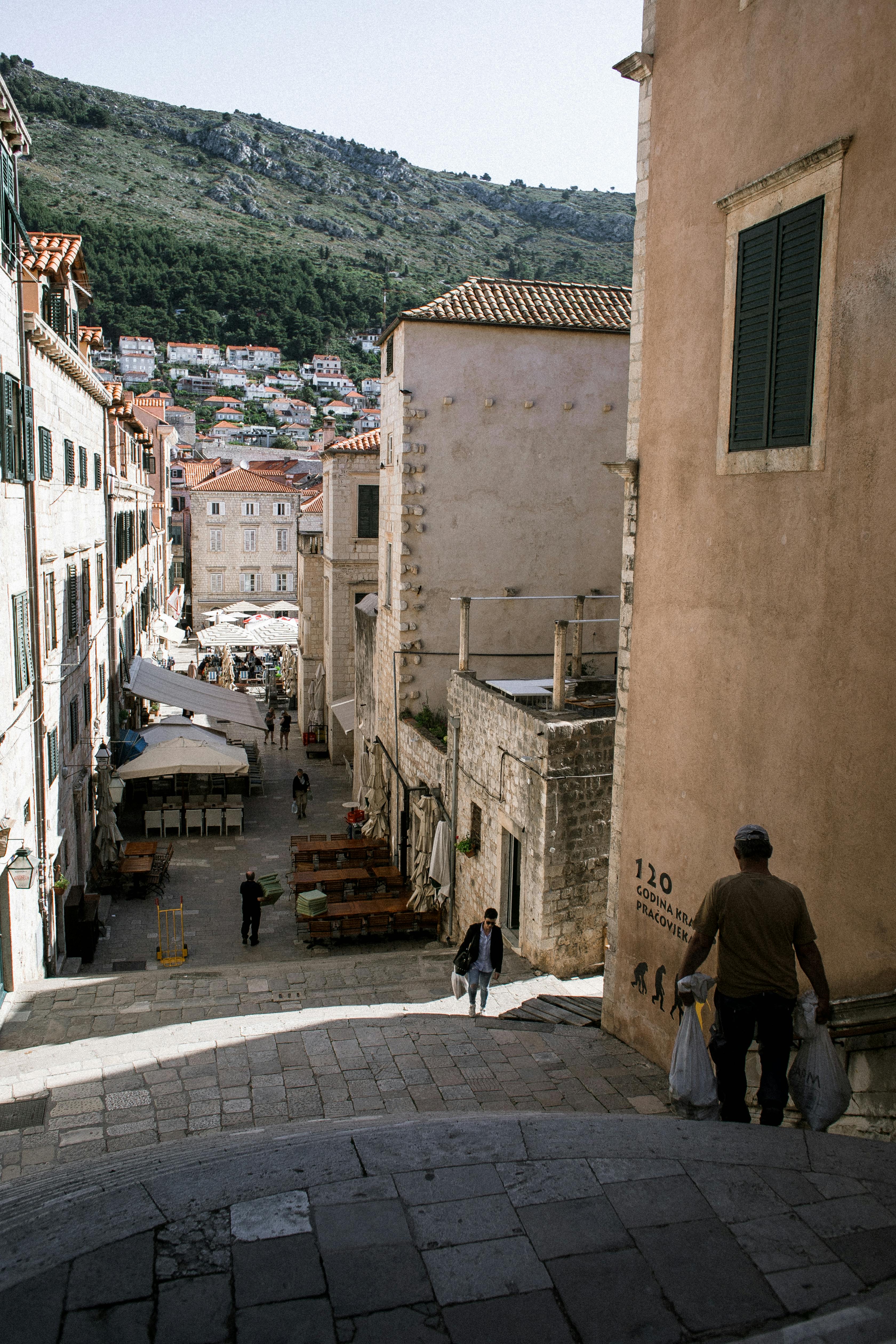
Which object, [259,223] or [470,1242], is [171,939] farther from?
[259,223]

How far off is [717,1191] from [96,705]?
1898 centimetres

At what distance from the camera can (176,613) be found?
182ft

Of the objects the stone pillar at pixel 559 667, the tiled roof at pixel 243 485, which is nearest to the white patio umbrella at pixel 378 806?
the stone pillar at pixel 559 667

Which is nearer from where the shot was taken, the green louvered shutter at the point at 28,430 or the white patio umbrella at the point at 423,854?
the green louvered shutter at the point at 28,430

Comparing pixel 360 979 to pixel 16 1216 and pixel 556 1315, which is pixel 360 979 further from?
pixel 556 1315

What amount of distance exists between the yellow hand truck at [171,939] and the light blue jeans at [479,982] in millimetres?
6508

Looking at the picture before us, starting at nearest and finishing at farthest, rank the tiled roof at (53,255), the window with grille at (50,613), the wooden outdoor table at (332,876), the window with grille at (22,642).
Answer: the window with grille at (22,642) → the window with grille at (50,613) → the tiled roof at (53,255) → the wooden outdoor table at (332,876)

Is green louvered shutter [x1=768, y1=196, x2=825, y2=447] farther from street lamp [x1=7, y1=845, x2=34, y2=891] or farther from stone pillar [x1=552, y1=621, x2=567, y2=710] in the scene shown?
street lamp [x1=7, y1=845, x2=34, y2=891]

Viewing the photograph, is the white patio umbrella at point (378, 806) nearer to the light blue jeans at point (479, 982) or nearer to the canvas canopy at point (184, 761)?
the canvas canopy at point (184, 761)

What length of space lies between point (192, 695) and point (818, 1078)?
24312 mm

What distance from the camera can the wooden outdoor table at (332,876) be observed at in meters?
16.8

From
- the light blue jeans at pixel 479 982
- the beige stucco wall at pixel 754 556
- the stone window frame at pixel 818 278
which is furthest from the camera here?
the light blue jeans at pixel 479 982

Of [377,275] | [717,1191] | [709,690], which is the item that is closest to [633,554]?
[709,690]

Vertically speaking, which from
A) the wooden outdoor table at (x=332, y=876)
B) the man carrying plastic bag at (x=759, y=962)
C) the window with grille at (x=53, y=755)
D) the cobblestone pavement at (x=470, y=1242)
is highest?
the man carrying plastic bag at (x=759, y=962)
